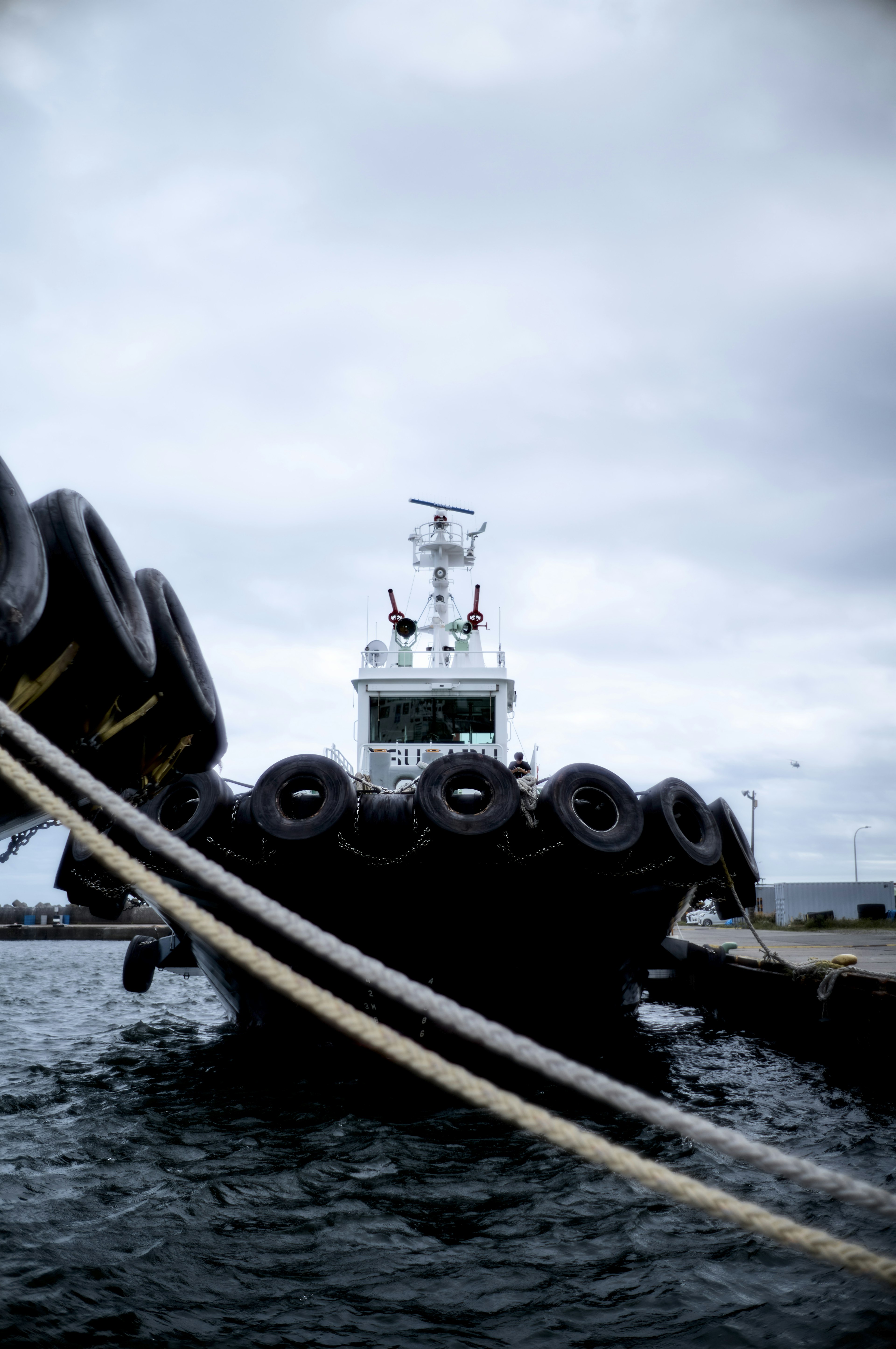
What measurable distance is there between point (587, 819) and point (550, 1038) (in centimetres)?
206

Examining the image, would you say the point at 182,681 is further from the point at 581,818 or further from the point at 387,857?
the point at 581,818

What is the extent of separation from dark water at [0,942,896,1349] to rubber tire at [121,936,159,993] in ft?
12.0

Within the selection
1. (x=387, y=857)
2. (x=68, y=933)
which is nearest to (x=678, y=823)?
(x=387, y=857)

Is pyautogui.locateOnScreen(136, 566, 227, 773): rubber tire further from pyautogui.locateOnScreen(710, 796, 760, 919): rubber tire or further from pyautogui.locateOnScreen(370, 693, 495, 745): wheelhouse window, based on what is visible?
pyautogui.locateOnScreen(370, 693, 495, 745): wheelhouse window

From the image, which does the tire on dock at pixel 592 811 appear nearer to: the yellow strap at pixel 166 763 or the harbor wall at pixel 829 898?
the yellow strap at pixel 166 763

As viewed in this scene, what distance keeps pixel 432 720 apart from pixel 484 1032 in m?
11.6

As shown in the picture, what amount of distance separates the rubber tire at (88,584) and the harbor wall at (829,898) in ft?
125

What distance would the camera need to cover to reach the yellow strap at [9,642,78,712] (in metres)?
3.74

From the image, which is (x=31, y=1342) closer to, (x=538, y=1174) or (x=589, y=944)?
(x=538, y=1174)

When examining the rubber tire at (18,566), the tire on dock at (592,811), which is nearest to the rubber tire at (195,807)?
the tire on dock at (592,811)

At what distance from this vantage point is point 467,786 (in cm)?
719

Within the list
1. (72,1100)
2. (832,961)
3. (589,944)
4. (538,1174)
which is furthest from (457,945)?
(832,961)

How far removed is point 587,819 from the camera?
747cm

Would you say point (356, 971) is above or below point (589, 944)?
above
